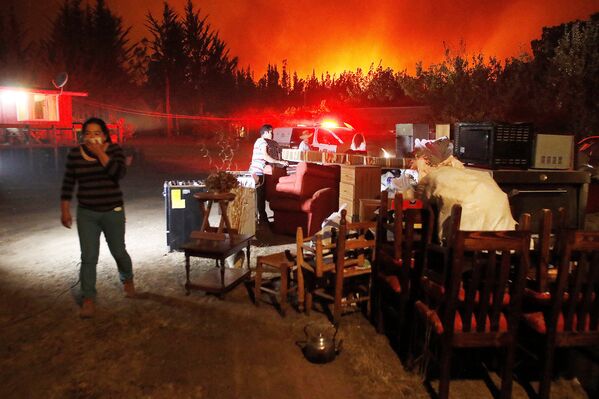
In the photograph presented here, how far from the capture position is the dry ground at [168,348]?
3305mm

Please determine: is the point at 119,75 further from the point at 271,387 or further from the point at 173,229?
the point at 271,387

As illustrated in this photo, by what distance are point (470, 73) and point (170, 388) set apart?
22959 mm

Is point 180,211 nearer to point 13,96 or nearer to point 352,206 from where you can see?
point 352,206

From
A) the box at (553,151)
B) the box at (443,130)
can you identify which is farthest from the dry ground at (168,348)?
the box at (443,130)

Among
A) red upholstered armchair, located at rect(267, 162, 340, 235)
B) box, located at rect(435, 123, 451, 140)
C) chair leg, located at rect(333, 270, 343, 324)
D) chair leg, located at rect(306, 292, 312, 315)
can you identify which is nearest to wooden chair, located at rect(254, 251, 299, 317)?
chair leg, located at rect(306, 292, 312, 315)

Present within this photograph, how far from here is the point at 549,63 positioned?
68.4ft

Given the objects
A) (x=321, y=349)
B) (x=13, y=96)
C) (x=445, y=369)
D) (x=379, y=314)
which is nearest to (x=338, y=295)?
(x=379, y=314)

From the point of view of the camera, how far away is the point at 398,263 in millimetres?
3820

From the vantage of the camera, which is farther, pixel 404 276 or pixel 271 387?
pixel 404 276

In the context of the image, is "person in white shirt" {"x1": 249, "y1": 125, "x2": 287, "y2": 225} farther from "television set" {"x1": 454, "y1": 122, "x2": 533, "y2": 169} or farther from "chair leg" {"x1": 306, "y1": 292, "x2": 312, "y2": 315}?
"chair leg" {"x1": 306, "y1": 292, "x2": 312, "y2": 315}

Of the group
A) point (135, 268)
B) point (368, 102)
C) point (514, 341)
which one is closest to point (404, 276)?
point (514, 341)

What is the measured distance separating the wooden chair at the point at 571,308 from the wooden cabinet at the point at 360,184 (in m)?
3.43

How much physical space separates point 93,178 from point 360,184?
357cm

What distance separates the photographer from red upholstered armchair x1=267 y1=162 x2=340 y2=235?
7.38 m
